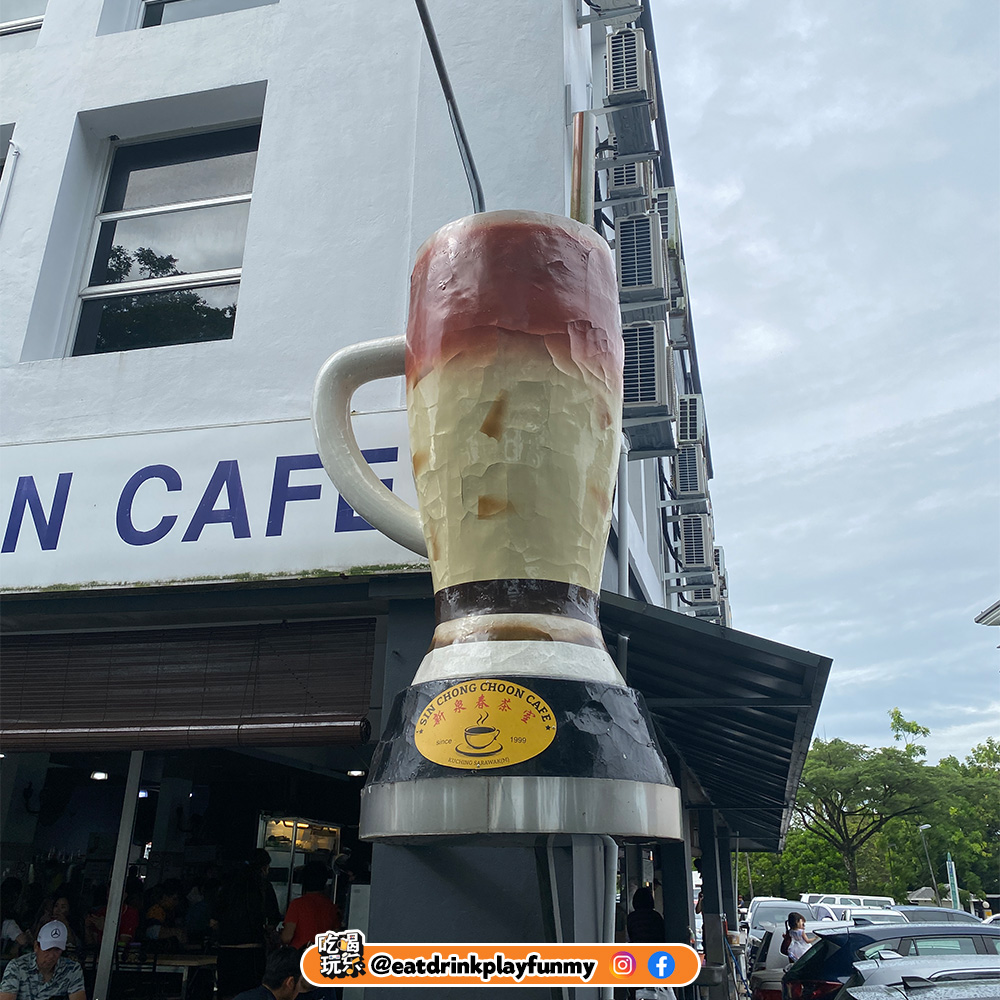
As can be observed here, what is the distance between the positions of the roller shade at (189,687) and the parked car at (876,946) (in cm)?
608

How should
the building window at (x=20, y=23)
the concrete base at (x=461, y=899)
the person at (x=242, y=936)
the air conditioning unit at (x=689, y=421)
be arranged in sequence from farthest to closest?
the air conditioning unit at (x=689, y=421), the building window at (x=20, y=23), the person at (x=242, y=936), the concrete base at (x=461, y=899)

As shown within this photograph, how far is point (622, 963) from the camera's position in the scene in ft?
6.94

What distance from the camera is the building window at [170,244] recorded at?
258 inches

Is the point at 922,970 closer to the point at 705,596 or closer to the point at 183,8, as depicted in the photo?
the point at 705,596

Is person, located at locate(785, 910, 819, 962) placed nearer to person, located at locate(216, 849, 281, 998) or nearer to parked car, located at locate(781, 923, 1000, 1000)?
parked car, located at locate(781, 923, 1000, 1000)

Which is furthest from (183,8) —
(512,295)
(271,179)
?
(512,295)

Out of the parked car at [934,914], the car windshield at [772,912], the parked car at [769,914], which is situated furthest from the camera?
the car windshield at [772,912]

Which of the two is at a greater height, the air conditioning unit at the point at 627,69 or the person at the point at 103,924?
the air conditioning unit at the point at 627,69

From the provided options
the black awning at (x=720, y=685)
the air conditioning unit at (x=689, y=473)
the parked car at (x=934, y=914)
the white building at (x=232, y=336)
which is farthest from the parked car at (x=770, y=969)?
the air conditioning unit at (x=689, y=473)

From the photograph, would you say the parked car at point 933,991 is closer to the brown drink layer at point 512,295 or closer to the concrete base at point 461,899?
the concrete base at point 461,899

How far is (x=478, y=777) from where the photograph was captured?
Answer: 216 cm

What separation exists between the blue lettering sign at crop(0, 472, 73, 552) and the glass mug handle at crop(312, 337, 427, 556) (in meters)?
3.25

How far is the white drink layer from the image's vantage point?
2418 mm

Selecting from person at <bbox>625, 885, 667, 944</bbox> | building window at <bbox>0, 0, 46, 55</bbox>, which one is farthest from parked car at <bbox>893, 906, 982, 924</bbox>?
building window at <bbox>0, 0, 46, 55</bbox>
